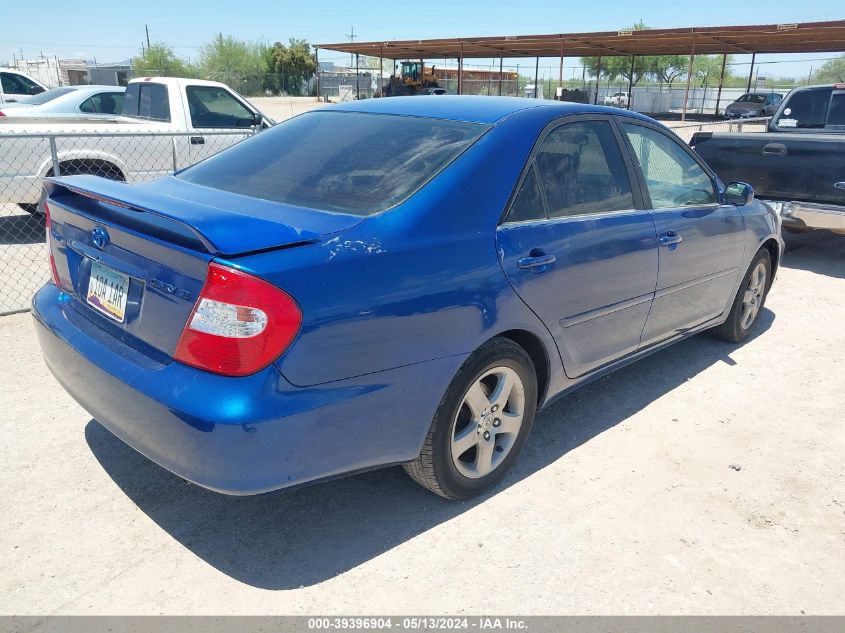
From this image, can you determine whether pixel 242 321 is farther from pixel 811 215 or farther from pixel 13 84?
pixel 13 84

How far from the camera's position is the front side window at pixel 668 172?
3.90 meters

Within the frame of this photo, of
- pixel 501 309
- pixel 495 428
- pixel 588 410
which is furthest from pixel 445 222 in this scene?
pixel 588 410

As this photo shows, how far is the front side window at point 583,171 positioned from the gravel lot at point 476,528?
4.16 feet

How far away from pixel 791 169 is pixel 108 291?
7.02 metres

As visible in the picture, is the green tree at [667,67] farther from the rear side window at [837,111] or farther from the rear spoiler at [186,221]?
the rear spoiler at [186,221]

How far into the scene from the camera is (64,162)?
730 centimetres

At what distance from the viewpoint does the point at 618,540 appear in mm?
2826

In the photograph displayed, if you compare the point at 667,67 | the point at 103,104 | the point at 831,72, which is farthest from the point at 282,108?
the point at 831,72

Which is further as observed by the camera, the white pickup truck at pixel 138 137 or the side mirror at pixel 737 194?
the white pickup truck at pixel 138 137

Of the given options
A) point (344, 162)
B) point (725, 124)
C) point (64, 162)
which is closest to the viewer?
point (344, 162)

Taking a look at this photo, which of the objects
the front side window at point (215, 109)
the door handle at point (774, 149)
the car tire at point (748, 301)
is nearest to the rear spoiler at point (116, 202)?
the car tire at point (748, 301)

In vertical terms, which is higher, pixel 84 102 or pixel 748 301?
pixel 84 102

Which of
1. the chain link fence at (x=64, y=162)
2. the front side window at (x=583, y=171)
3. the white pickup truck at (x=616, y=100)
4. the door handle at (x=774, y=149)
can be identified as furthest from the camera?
the white pickup truck at (x=616, y=100)

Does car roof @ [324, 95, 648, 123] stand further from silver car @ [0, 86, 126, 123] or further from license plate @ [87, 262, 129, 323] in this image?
silver car @ [0, 86, 126, 123]
